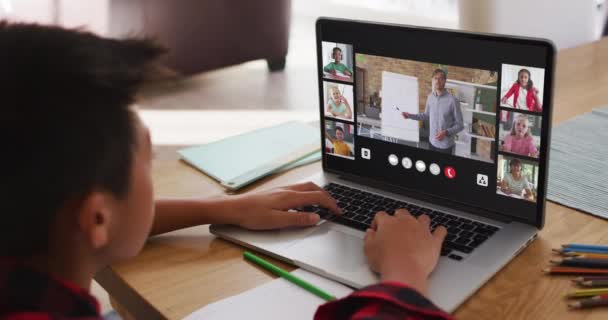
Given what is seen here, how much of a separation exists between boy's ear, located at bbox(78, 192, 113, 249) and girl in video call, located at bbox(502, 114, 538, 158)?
498 millimetres

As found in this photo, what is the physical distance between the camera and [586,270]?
2.62 feet

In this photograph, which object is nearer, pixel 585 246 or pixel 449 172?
pixel 585 246

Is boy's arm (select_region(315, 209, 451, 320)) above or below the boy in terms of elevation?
below

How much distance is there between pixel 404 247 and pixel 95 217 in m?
0.37

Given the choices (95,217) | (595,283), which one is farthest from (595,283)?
(95,217)

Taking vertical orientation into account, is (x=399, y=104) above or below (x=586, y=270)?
above

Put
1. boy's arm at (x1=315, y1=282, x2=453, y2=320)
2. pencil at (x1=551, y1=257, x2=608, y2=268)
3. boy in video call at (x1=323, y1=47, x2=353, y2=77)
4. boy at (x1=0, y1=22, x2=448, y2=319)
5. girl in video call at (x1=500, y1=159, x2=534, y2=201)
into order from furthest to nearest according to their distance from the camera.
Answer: boy in video call at (x1=323, y1=47, x2=353, y2=77) → girl in video call at (x1=500, y1=159, x2=534, y2=201) → pencil at (x1=551, y1=257, x2=608, y2=268) → boy's arm at (x1=315, y1=282, x2=453, y2=320) → boy at (x1=0, y1=22, x2=448, y2=319)

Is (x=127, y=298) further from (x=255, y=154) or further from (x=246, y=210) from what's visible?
(x=255, y=154)

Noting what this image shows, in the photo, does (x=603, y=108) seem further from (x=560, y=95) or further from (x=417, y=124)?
(x=417, y=124)

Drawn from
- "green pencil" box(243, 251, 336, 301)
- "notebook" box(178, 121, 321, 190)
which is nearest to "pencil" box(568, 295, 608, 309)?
"green pencil" box(243, 251, 336, 301)

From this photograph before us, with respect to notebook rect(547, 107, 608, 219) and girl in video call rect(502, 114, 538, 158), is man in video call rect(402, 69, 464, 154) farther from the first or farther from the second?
notebook rect(547, 107, 608, 219)

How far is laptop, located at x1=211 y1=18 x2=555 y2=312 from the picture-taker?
842 mm

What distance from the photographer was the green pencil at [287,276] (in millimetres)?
792

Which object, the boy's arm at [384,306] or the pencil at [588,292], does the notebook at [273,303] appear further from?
the pencil at [588,292]
